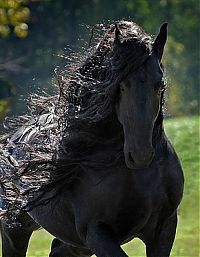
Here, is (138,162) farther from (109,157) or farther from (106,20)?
(106,20)

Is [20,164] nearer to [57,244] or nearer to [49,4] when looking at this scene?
[57,244]

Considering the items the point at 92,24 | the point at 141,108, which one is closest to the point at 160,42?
the point at 141,108

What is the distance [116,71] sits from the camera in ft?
16.3

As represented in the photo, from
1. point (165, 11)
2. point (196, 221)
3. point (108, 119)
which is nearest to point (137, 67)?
point (108, 119)

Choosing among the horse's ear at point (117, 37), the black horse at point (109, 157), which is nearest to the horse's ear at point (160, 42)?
the black horse at point (109, 157)

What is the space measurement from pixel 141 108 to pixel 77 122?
2.27 feet

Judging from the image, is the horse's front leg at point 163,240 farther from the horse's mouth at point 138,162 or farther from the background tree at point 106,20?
the background tree at point 106,20

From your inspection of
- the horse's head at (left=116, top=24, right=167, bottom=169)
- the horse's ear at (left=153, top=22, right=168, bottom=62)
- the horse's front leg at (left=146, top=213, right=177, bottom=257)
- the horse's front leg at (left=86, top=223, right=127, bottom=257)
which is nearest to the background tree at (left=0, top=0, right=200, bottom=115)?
the horse's front leg at (left=146, top=213, right=177, bottom=257)

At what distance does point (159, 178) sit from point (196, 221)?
27.1 ft

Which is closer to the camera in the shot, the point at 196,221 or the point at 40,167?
the point at 40,167

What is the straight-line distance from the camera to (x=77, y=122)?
214 inches

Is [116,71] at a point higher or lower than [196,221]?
higher

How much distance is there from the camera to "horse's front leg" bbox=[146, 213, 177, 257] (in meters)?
5.48

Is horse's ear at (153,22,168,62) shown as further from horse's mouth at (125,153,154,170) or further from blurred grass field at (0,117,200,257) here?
blurred grass field at (0,117,200,257)
